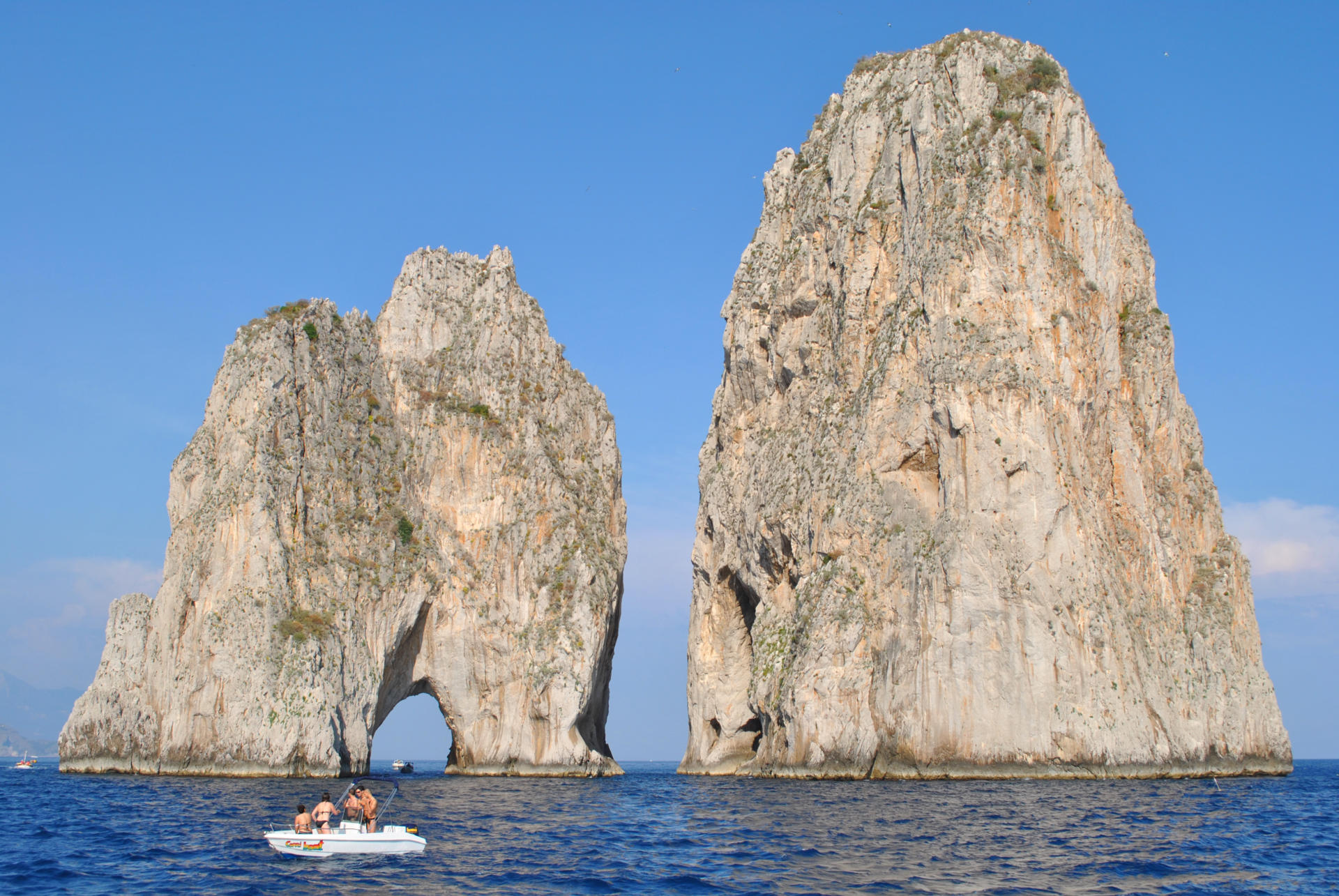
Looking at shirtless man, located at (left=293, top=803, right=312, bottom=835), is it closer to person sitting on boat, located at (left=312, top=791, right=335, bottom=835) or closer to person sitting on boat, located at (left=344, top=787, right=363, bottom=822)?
person sitting on boat, located at (left=312, top=791, right=335, bottom=835)

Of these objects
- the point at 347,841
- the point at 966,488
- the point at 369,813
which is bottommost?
the point at 347,841

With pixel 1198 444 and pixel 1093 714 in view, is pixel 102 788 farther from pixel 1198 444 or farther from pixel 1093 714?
pixel 1198 444

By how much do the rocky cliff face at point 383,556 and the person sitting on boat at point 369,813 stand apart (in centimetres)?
3274

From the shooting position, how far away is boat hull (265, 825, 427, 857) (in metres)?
33.5

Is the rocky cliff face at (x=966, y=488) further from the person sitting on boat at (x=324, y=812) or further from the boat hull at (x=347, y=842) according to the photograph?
the person sitting on boat at (x=324, y=812)

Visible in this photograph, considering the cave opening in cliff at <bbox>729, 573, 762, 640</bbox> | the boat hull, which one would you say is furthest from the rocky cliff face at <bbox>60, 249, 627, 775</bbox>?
the boat hull

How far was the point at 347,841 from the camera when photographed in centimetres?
3422

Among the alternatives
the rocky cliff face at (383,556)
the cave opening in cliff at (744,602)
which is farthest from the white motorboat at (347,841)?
the cave opening in cliff at (744,602)

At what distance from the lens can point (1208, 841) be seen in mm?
36562

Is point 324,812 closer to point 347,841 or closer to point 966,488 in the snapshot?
point 347,841

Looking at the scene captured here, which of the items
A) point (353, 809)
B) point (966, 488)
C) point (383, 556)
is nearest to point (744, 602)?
point (966, 488)

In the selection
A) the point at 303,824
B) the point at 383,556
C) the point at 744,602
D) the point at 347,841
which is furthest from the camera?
the point at 744,602

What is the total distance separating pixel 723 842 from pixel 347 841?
476 inches

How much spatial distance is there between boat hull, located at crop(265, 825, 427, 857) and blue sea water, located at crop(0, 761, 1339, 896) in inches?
19.7
